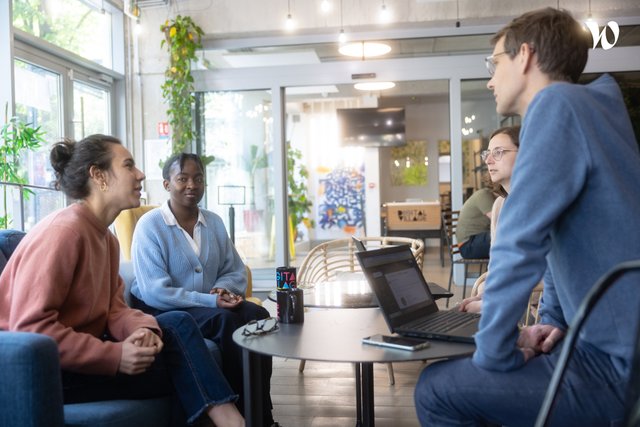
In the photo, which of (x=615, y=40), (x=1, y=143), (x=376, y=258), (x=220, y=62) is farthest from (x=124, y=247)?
(x=615, y=40)

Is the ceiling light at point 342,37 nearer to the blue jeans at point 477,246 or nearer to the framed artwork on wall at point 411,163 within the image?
the blue jeans at point 477,246

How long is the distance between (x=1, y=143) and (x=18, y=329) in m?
2.86

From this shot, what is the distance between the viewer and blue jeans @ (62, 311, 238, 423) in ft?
6.47

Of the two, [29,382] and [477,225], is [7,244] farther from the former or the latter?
[477,225]

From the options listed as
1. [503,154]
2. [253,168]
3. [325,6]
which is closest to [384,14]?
[325,6]

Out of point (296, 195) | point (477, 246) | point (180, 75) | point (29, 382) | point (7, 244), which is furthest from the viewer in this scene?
point (296, 195)

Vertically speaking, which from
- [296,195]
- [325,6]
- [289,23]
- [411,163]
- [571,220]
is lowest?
[571,220]

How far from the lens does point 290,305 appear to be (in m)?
1.84

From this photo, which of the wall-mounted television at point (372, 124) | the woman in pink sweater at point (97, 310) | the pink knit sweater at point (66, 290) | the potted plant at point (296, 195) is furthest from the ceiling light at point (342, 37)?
the wall-mounted television at point (372, 124)

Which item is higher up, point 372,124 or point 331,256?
point 372,124

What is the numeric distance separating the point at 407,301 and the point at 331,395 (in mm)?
1613

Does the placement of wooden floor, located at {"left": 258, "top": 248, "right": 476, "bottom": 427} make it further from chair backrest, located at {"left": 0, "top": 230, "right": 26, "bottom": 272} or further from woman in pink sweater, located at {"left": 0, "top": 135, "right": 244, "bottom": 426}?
chair backrest, located at {"left": 0, "top": 230, "right": 26, "bottom": 272}

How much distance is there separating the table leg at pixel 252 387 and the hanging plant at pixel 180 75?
5.17m

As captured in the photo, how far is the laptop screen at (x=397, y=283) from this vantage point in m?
1.65
